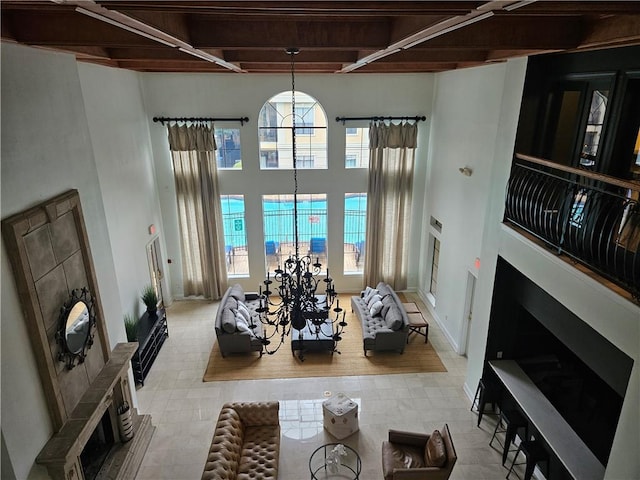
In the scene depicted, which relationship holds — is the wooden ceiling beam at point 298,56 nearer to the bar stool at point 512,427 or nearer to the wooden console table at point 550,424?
the wooden console table at point 550,424

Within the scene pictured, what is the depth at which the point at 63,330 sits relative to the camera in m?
4.22

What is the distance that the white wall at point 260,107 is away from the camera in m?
8.80

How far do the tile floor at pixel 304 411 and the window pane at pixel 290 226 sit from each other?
2885 millimetres

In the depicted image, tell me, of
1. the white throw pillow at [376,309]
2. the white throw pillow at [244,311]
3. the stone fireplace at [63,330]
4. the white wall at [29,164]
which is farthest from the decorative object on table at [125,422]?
the white throw pillow at [376,309]

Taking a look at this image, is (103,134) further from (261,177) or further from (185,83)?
(261,177)

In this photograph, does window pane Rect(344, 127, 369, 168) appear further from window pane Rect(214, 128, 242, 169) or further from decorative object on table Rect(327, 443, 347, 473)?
decorative object on table Rect(327, 443, 347, 473)

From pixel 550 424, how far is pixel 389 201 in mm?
5718

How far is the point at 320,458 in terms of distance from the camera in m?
5.78

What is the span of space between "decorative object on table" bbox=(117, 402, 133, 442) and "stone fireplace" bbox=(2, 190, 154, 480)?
30 centimetres

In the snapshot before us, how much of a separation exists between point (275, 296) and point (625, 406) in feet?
25.2

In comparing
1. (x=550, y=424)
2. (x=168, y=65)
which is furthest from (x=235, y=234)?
(x=550, y=424)

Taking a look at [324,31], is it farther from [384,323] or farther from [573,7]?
[384,323]

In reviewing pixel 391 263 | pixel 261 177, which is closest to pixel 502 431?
pixel 391 263

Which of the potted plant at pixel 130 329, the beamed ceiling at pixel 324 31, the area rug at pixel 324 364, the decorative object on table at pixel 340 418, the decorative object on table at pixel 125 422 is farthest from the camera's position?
the area rug at pixel 324 364
